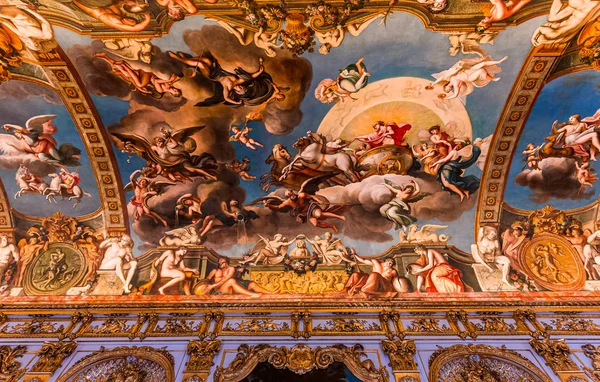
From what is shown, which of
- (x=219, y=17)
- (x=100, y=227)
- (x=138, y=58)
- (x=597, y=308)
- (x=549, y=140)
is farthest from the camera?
(x=100, y=227)

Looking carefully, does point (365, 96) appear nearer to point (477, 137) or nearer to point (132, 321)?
point (477, 137)

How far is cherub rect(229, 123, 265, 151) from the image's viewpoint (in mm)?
9984

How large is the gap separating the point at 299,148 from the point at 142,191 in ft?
17.1

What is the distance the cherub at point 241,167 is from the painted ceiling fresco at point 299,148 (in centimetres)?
6

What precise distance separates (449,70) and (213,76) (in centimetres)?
642

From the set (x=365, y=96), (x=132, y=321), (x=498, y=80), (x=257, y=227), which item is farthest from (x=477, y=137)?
(x=132, y=321)

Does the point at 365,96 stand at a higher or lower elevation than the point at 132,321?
higher

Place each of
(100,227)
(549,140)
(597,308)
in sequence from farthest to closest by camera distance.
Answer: (100,227) < (549,140) < (597,308)

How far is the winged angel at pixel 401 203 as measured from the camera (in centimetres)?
1087

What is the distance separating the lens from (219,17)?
8078 millimetres

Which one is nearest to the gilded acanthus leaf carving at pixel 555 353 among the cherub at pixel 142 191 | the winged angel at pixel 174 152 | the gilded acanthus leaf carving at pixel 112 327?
the winged angel at pixel 174 152

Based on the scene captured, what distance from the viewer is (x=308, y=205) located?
11.2 meters

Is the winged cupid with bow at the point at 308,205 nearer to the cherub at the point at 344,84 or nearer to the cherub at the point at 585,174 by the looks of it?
the cherub at the point at 344,84

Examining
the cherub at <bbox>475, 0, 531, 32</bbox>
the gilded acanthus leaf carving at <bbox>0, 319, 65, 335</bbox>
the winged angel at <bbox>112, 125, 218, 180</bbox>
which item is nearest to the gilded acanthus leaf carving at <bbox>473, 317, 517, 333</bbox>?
the cherub at <bbox>475, 0, 531, 32</bbox>
